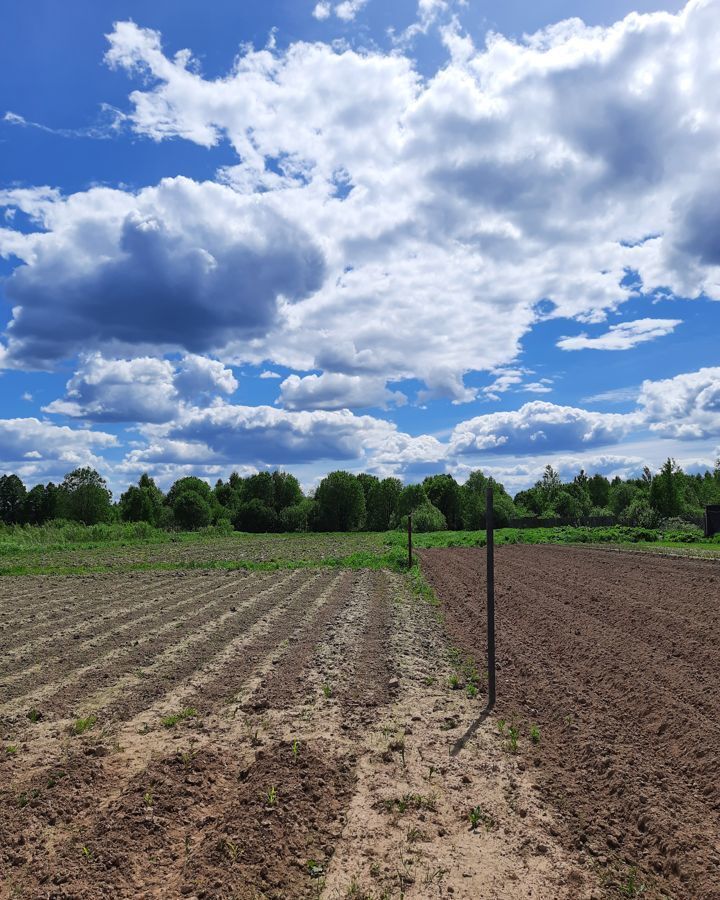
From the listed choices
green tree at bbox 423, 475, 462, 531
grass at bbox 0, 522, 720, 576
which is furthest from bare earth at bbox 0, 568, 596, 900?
green tree at bbox 423, 475, 462, 531

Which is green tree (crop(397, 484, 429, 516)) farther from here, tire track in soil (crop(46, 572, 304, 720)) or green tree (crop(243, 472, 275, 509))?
tire track in soil (crop(46, 572, 304, 720))

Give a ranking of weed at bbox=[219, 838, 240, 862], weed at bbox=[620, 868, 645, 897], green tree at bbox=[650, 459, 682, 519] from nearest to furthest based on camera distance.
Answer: weed at bbox=[620, 868, 645, 897] < weed at bbox=[219, 838, 240, 862] < green tree at bbox=[650, 459, 682, 519]

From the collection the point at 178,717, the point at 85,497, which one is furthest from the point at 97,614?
the point at 85,497

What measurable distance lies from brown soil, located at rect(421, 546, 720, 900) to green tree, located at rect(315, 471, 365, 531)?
84.8 m

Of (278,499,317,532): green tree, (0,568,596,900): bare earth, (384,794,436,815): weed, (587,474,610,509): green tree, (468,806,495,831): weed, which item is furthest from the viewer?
(587,474,610,509): green tree

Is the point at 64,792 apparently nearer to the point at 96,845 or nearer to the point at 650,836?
the point at 96,845

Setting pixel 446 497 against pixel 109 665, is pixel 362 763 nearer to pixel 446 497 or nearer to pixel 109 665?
pixel 109 665

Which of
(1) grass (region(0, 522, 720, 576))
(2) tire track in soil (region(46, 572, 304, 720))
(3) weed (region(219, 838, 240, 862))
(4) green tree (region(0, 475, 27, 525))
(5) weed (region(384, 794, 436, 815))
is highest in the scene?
(4) green tree (region(0, 475, 27, 525))

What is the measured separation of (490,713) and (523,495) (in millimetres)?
124006

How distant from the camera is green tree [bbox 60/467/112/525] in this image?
89938 mm

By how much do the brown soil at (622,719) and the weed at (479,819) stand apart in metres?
0.53

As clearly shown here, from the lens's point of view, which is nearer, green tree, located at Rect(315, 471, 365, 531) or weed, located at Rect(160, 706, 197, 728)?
weed, located at Rect(160, 706, 197, 728)

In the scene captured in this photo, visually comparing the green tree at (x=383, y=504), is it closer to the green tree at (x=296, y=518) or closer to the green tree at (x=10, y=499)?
the green tree at (x=296, y=518)

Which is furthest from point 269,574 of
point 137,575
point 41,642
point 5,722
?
point 5,722
